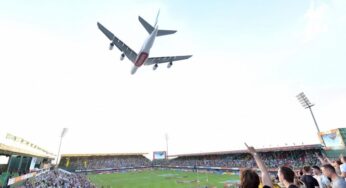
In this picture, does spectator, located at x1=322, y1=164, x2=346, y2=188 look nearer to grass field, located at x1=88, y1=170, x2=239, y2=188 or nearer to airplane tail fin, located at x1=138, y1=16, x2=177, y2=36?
airplane tail fin, located at x1=138, y1=16, x2=177, y2=36

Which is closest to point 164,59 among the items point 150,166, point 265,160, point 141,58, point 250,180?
point 141,58

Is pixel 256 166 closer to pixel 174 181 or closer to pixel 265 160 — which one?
pixel 265 160

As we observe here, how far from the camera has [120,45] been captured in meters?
20.5

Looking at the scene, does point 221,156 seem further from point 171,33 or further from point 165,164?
point 171,33

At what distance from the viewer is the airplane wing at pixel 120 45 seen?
19.4m

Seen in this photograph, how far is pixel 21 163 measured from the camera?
32188 millimetres

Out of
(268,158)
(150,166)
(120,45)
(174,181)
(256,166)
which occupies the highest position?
(120,45)

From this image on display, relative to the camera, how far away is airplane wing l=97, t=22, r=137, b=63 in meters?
19.4

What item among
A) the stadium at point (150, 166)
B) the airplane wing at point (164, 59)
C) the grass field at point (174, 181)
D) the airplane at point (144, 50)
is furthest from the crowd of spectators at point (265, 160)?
the airplane at point (144, 50)

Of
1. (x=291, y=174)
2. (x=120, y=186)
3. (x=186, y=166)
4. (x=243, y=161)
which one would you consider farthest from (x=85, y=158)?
(x=291, y=174)

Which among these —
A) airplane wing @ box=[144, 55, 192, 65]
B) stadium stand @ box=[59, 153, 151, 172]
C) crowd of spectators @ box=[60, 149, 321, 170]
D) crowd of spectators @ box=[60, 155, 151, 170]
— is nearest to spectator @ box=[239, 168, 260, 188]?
airplane wing @ box=[144, 55, 192, 65]

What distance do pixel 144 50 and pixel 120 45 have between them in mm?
3439

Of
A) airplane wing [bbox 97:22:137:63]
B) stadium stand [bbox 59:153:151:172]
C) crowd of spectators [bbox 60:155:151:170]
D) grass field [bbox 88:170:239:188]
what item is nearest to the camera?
airplane wing [bbox 97:22:137:63]

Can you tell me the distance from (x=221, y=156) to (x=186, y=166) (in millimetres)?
13378
